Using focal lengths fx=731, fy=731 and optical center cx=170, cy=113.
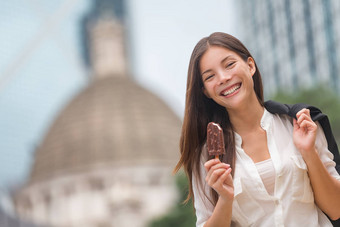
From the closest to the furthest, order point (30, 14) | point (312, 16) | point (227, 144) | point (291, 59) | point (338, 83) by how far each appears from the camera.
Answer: point (227, 144) < point (338, 83) < point (312, 16) < point (291, 59) < point (30, 14)

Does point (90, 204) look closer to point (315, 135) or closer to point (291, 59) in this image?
point (291, 59)

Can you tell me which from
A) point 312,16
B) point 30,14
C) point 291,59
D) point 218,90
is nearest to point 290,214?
point 218,90

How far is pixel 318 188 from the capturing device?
3.84 metres

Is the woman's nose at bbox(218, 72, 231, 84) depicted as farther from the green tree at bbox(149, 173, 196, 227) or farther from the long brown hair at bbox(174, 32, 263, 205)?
the green tree at bbox(149, 173, 196, 227)

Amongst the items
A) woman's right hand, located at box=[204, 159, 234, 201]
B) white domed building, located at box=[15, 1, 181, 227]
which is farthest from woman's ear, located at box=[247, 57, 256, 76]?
white domed building, located at box=[15, 1, 181, 227]

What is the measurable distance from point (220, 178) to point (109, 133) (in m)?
87.8

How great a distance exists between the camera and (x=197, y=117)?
424 centimetres

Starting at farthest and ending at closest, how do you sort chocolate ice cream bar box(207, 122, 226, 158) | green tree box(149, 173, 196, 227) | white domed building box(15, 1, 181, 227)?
white domed building box(15, 1, 181, 227) → green tree box(149, 173, 196, 227) → chocolate ice cream bar box(207, 122, 226, 158)

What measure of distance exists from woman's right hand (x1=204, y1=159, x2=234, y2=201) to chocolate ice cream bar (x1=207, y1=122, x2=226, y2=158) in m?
0.10

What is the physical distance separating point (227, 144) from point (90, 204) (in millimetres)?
77412

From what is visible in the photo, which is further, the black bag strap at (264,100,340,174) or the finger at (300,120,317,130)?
the black bag strap at (264,100,340,174)

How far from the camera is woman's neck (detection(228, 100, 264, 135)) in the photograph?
4125 mm

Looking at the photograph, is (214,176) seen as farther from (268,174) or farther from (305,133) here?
(305,133)

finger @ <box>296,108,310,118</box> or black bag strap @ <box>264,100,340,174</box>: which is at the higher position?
finger @ <box>296,108,310,118</box>
